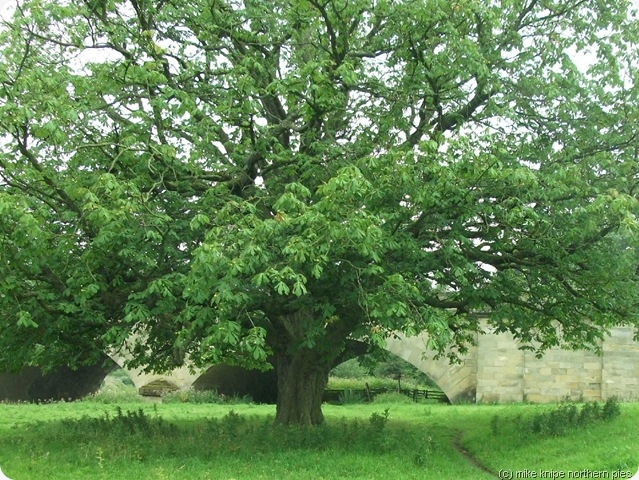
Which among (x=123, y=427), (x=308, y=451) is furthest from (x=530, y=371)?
(x=123, y=427)

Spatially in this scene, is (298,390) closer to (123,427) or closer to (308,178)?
(123,427)

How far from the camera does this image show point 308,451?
10.7m

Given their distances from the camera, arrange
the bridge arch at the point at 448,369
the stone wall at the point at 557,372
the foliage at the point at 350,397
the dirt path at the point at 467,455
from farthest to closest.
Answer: the foliage at the point at 350,397 < the bridge arch at the point at 448,369 < the stone wall at the point at 557,372 < the dirt path at the point at 467,455

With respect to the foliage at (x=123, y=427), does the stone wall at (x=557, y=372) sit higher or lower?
higher

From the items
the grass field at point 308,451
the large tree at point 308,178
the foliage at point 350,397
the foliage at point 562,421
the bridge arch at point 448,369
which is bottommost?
the foliage at point 350,397

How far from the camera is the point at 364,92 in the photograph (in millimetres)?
12445

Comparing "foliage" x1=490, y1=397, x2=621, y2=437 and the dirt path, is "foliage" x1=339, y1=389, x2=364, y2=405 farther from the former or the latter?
"foliage" x1=490, y1=397, x2=621, y2=437

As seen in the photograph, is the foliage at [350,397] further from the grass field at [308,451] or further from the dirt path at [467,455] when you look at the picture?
the grass field at [308,451]

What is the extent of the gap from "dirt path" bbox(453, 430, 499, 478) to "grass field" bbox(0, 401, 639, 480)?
0.02m

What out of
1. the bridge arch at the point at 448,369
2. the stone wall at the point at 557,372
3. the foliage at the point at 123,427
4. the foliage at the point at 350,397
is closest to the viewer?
the foliage at the point at 123,427

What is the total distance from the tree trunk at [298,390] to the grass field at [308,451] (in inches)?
37.4

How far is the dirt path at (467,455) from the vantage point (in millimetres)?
10821

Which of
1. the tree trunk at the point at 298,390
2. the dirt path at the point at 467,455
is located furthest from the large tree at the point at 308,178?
the dirt path at the point at 467,455

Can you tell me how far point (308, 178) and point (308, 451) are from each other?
4517 millimetres
